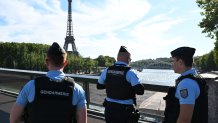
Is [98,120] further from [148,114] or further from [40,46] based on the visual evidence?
[40,46]

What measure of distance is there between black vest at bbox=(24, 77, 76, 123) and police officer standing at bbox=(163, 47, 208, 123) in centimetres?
117

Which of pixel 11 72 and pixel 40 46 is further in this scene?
pixel 40 46

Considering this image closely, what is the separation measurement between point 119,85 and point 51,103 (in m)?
2.30

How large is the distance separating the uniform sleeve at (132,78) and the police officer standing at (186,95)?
5.05 feet

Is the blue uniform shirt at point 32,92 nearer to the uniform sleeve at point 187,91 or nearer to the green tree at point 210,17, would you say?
the uniform sleeve at point 187,91

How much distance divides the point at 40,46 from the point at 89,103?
107106 mm

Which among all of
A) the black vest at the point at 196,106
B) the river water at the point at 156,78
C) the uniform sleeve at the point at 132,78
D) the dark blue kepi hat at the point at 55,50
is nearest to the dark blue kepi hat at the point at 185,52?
the black vest at the point at 196,106

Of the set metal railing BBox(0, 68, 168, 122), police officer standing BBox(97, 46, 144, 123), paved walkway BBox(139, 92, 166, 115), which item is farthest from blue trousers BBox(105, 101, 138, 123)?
metal railing BBox(0, 68, 168, 122)

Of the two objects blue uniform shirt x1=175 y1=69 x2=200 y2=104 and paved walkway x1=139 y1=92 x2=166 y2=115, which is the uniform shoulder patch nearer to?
blue uniform shirt x1=175 y1=69 x2=200 y2=104

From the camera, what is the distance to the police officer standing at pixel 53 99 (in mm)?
3969

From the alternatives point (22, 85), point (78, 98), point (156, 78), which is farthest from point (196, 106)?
point (156, 78)

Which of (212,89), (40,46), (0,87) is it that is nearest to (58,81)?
(212,89)

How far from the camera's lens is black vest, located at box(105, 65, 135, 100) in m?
6.12

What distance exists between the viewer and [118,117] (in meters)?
6.21
